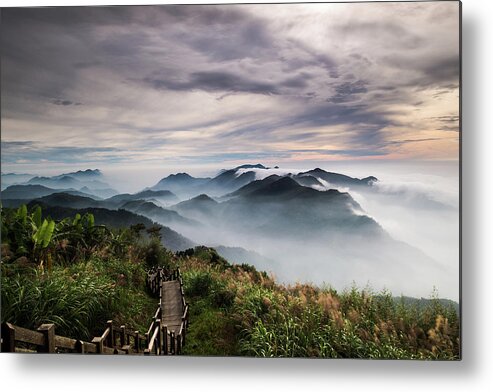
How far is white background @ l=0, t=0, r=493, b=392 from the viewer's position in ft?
10.5

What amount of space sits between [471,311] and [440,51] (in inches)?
59.1

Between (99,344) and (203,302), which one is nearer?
(99,344)

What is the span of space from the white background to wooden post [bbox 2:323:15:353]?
0.69 ft

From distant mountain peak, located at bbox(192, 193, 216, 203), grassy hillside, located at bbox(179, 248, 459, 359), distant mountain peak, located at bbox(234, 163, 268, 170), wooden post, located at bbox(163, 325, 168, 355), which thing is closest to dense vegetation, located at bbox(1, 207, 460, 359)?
grassy hillside, located at bbox(179, 248, 459, 359)

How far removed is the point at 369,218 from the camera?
3.27 meters

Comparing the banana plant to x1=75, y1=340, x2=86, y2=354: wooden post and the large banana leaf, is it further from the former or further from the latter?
x1=75, y1=340, x2=86, y2=354: wooden post

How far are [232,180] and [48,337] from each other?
1.42 metres

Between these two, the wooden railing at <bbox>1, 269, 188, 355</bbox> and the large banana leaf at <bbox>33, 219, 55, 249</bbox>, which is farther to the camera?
the large banana leaf at <bbox>33, 219, 55, 249</bbox>

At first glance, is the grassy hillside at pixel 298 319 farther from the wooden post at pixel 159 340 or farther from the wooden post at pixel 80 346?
the wooden post at pixel 80 346

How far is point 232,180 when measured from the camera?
3.33 m

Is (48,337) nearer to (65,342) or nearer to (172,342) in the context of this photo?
(65,342)

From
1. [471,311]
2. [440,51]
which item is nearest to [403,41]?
[440,51]

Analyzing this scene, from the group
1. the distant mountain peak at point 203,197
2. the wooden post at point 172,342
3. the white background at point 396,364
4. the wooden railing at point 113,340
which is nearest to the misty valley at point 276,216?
the distant mountain peak at point 203,197

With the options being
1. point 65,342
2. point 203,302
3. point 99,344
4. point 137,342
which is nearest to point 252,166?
point 203,302
